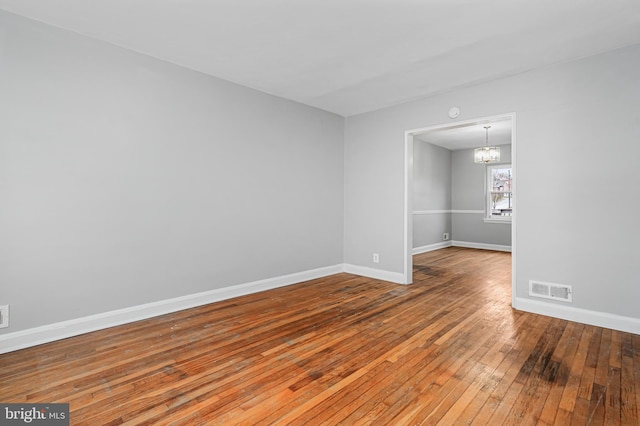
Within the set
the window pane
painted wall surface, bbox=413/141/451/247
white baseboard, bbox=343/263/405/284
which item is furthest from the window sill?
white baseboard, bbox=343/263/405/284

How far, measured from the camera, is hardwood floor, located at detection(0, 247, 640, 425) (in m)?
1.66

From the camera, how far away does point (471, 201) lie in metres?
8.12

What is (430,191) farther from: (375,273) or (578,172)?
(578,172)

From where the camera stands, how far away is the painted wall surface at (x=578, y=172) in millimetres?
2783

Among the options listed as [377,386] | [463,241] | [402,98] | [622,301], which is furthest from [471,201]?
[377,386]

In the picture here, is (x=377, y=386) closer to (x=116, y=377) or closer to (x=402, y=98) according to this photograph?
(x=116, y=377)

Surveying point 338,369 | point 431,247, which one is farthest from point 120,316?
point 431,247

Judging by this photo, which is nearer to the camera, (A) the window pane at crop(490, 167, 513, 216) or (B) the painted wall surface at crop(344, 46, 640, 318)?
(B) the painted wall surface at crop(344, 46, 640, 318)

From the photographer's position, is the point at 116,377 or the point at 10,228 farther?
the point at 10,228

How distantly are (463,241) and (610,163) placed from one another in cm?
565

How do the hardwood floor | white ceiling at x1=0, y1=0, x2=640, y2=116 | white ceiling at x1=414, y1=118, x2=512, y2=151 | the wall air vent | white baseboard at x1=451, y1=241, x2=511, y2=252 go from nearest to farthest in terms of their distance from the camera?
the hardwood floor
white ceiling at x1=0, y1=0, x2=640, y2=116
the wall air vent
white ceiling at x1=414, y1=118, x2=512, y2=151
white baseboard at x1=451, y1=241, x2=511, y2=252

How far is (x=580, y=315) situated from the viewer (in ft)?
9.74

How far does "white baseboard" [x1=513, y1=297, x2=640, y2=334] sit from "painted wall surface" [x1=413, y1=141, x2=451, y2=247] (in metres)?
3.83

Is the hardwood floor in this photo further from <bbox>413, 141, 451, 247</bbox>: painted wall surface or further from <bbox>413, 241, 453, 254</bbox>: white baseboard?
A: <bbox>413, 141, 451, 247</bbox>: painted wall surface
